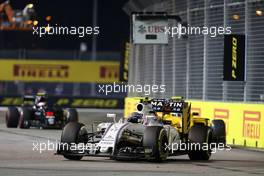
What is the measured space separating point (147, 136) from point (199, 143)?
1694 millimetres

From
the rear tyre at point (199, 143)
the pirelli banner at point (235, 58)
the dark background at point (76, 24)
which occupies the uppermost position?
the dark background at point (76, 24)

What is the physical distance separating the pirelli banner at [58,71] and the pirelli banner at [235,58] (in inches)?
1306

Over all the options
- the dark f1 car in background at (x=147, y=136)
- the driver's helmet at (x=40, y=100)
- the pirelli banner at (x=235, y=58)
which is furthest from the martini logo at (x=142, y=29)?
the dark f1 car in background at (x=147, y=136)

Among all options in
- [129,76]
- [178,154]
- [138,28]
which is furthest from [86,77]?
[178,154]

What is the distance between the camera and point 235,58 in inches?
945

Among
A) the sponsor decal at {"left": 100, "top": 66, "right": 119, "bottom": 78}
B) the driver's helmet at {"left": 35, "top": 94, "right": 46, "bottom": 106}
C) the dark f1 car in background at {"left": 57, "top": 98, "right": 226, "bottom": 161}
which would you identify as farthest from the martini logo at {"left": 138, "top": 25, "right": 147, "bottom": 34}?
the sponsor decal at {"left": 100, "top": 66, "right": 119, "bottom": 78}

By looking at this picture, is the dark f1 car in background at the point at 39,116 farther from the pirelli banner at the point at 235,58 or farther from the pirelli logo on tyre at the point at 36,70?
the pirelli logo on tyre at the point at 36,70

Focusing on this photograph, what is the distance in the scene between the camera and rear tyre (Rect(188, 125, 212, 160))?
718 inches

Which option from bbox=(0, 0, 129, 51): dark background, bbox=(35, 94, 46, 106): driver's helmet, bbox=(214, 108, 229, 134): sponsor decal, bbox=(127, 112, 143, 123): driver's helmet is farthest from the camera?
bbox=(0, 0, 129, 51): dark background

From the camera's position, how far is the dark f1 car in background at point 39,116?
3044 cm

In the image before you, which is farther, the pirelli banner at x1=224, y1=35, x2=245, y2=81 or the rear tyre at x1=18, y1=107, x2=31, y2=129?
the rear tyre at x1=18, y1=107, x2=31, y2=129

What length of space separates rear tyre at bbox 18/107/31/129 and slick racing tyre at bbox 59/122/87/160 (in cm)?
1292

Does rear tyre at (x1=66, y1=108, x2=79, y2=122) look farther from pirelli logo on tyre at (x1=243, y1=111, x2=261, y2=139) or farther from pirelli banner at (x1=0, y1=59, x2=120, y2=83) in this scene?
Answer: pirelli banner at (x1=0, y1=59, x2=120, y2=83)

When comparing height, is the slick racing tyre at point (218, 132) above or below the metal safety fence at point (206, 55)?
below
